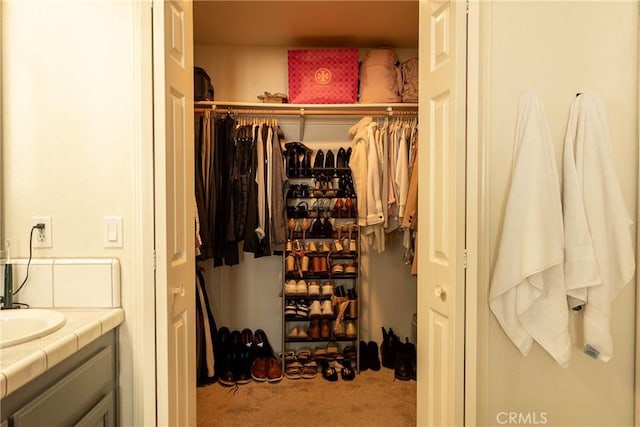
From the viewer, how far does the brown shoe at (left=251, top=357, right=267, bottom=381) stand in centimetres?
273

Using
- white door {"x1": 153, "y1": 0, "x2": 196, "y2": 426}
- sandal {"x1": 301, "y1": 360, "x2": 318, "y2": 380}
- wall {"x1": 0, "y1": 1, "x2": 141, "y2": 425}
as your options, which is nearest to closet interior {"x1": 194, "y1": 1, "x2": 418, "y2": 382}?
sandal {"x1": 301, "y1": 360, "x2": 318, "y2": 380}

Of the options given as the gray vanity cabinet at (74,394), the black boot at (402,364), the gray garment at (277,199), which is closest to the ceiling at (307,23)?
the gray garment at (277,199)

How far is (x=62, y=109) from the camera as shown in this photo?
4.33 ft

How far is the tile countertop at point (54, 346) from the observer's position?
829 millimetres

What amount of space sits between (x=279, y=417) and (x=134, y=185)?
1.72 m

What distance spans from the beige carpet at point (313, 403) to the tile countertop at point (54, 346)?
1.33 m

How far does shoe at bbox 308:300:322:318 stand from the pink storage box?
156cm

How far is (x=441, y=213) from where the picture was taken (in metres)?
1.35

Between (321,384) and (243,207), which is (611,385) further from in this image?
(243,207)

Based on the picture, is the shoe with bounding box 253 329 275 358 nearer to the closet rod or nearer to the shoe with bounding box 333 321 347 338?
the shoe with bounding box 333 321 347 338

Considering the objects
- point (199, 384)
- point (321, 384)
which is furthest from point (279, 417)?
point (199, 384)

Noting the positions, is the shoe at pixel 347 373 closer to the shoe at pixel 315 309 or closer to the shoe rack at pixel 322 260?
the shoe rack at pixel 322 260

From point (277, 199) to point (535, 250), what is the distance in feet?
5.85

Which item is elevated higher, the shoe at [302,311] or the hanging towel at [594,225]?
the hanging towel at [594,225]
